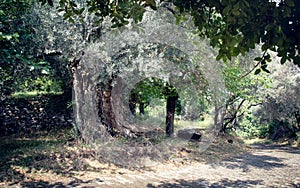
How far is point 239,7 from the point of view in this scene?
212cm

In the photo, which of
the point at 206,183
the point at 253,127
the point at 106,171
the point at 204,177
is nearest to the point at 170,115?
the point at 204,177

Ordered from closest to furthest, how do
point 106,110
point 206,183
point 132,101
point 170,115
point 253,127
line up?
1. point 206,183
2. point 106,110
3. point 170,115
4. point 132,101
5. point 253,127

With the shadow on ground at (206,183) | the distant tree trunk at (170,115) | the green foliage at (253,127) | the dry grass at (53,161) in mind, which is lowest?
the green foliage at (253,127)

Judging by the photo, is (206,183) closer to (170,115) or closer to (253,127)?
A: (170,115)

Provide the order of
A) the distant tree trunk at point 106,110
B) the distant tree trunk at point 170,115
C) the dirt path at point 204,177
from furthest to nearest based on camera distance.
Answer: the distant tree trunk at point 170,115 → the distant tree trunk at point 106,110 → the dirt path at point 204,177

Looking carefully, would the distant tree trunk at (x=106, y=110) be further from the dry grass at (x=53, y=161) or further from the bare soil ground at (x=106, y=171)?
the bare soil ground at (x=106, y=171)

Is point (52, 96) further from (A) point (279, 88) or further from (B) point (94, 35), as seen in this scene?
(A) point (279, 88)

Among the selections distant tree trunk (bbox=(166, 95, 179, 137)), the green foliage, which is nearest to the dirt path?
distant tree trunk (bbox=(166, 95, 179, 137))

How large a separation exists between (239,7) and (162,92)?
9.31 meters

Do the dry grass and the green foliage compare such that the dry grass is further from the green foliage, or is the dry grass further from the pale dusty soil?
the green foliage

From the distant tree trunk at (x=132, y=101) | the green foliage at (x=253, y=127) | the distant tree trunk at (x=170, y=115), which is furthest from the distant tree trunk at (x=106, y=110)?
the green foliage at (x=253, y=127)

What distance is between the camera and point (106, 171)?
23.7ft

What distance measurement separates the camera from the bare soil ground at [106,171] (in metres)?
6.29

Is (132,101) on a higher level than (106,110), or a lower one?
higher
